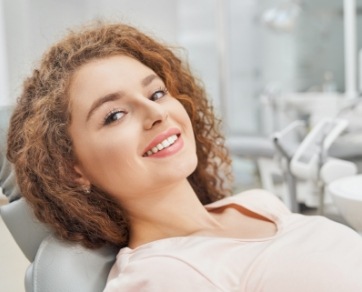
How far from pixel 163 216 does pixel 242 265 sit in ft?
0.72

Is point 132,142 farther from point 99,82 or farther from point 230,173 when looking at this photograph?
point 230,173

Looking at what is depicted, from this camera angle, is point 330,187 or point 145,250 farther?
point 330,187

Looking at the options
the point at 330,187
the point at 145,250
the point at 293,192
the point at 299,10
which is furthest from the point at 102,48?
the point at 299,10

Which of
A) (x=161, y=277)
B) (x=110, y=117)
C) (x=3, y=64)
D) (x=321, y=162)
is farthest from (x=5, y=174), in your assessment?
(x=321, y=162)

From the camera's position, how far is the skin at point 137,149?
0.95 m

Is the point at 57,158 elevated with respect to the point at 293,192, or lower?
elevated

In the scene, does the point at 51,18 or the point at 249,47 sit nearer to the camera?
the point at 51,18

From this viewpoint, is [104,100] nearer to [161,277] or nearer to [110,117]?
[110,117]

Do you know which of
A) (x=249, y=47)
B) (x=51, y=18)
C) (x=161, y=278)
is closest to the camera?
(x=161, y=278)

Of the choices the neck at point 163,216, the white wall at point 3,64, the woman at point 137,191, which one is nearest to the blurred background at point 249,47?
the white wall at point 3,64

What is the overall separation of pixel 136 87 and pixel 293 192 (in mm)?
1252

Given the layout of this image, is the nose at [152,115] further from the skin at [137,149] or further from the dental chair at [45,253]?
the dental chair at [45,253]

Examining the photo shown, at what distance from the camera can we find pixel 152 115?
95 centimetres

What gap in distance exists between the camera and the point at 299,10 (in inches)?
175
